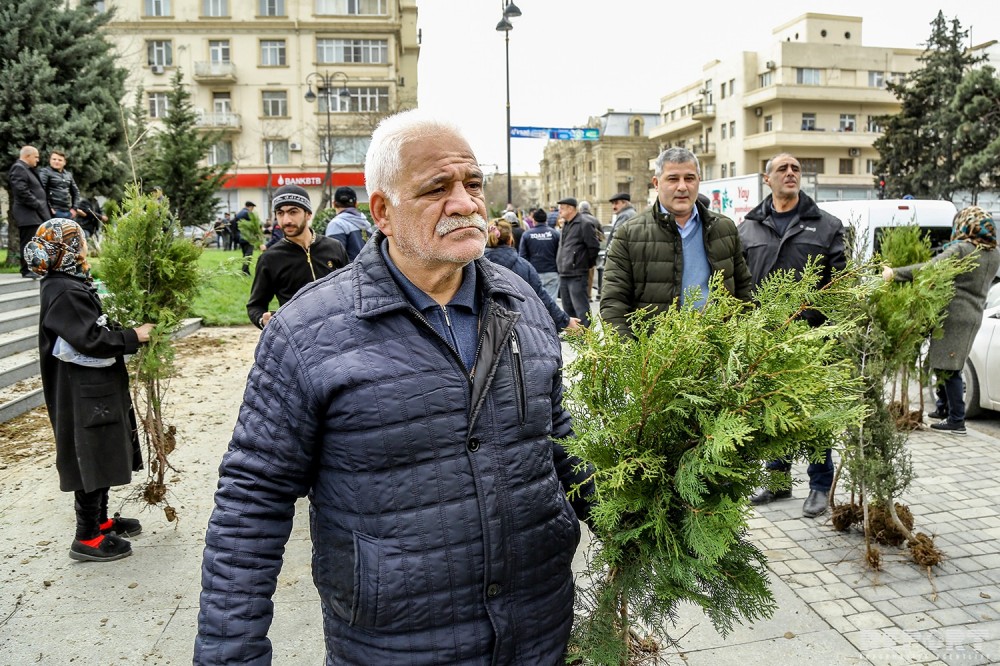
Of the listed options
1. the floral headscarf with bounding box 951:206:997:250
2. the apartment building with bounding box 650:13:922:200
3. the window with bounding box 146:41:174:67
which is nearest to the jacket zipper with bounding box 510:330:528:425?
the floral headscarf with bounding box 951:206:997:250

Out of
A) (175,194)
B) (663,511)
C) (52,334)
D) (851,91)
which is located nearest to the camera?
(663,511)

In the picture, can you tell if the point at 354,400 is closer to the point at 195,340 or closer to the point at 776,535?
the point at 776,535

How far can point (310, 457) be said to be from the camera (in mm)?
1914

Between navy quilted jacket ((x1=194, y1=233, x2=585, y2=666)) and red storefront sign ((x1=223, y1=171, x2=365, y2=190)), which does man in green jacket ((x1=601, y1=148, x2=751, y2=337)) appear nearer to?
navy quilted jacket ((x1=194, y1=233, x2=585, y2=666))

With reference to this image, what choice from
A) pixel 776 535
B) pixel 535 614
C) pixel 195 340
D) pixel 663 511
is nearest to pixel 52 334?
pixel 535 614

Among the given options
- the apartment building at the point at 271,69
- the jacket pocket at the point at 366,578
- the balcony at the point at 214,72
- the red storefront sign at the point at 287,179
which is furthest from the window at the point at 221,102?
the jacket pocket at the point at 366,578

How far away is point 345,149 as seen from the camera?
2168 inches

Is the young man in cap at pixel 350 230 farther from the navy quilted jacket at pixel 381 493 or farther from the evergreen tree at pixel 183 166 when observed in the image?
the evergreen tree at pixel 183 166

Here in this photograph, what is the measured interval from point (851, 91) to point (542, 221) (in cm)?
6127

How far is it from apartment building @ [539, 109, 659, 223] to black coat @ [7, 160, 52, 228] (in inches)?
Answer: 3047

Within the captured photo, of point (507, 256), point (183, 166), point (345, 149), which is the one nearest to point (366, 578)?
point (507, 256)

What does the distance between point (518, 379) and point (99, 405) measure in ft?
11.9

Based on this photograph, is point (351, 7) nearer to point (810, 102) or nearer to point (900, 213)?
point (810, 102)

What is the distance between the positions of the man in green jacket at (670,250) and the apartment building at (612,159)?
272 ft
